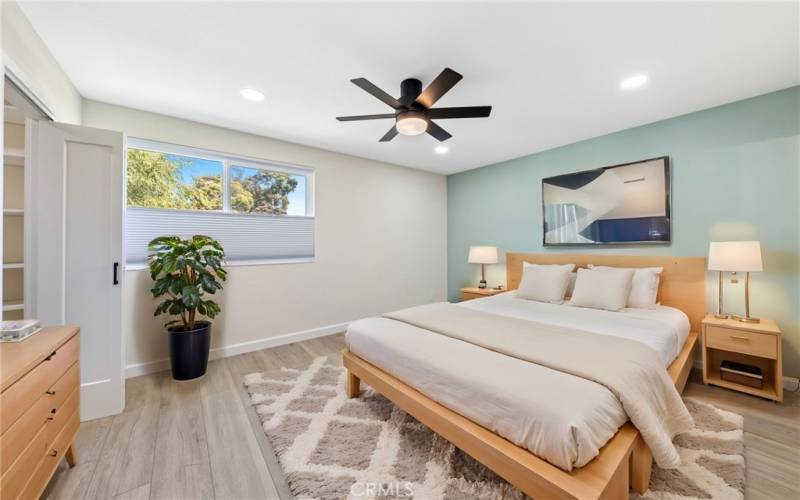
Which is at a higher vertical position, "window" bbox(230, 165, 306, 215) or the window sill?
"window" bbox(230, 165, 306, 215)

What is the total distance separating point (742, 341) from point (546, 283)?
1485 millimetres

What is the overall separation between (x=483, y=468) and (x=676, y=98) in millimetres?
3335

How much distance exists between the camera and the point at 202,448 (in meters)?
1.81

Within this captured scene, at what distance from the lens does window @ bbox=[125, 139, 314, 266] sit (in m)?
2.88

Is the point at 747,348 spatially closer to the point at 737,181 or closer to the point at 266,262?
the point at 737,181

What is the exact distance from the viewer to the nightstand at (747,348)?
2.23 meters

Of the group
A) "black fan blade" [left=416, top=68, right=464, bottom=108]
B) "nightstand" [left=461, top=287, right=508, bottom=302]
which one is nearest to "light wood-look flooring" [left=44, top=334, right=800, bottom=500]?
"nightstand" [left=461, top=287, right=508, bottom=302]

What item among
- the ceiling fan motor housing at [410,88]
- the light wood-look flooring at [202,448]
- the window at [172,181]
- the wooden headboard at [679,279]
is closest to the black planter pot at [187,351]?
the light wood-look flooring at [202,448]

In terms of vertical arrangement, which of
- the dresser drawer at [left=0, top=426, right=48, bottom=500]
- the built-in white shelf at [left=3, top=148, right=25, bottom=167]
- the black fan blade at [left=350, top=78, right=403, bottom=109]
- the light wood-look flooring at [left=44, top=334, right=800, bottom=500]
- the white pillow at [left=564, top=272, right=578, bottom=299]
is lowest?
the light wood-look flooring at [left=44, top=334, right=800, bottom=500]

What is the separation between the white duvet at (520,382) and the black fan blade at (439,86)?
1.63 meters

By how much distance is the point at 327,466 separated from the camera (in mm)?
1635

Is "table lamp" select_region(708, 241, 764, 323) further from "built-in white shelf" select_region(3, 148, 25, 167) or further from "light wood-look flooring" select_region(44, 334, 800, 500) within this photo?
"built-in white shelf" select_region(3, 148, 25, 167)

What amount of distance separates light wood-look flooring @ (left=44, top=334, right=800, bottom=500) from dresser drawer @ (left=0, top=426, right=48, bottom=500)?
429 millimetres

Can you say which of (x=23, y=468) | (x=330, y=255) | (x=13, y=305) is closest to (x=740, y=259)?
(x=330, y=255)
